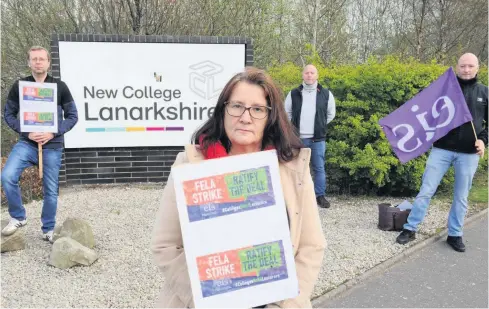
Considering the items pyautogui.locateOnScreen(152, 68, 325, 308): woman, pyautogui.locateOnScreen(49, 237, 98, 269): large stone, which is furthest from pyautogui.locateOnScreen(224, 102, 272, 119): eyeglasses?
pyautogui.locateOnScreen(49, 237, 98, 269): large stone

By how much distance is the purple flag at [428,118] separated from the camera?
5.37m

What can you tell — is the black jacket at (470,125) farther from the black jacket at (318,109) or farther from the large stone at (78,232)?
the large stone at (78,232)

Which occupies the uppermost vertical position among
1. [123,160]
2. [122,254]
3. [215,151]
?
[215,151]

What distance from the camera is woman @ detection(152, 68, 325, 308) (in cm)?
201

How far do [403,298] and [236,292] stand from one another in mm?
2969

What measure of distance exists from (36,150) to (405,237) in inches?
172

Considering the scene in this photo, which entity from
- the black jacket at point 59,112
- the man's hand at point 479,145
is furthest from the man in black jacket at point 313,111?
the black jacket at point 59,112

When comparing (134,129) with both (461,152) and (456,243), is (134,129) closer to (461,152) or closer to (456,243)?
(461,152)

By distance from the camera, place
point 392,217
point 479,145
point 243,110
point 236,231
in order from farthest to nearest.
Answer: point 392,217 → point 479,145 → point 243,110 → point 236,231

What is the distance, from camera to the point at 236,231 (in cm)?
186

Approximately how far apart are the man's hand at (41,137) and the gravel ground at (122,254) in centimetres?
120

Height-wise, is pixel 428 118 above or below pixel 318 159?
above

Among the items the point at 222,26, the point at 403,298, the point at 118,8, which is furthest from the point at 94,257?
the point at 222,26

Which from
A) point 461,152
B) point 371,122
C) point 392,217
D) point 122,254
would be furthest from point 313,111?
point 122,254
